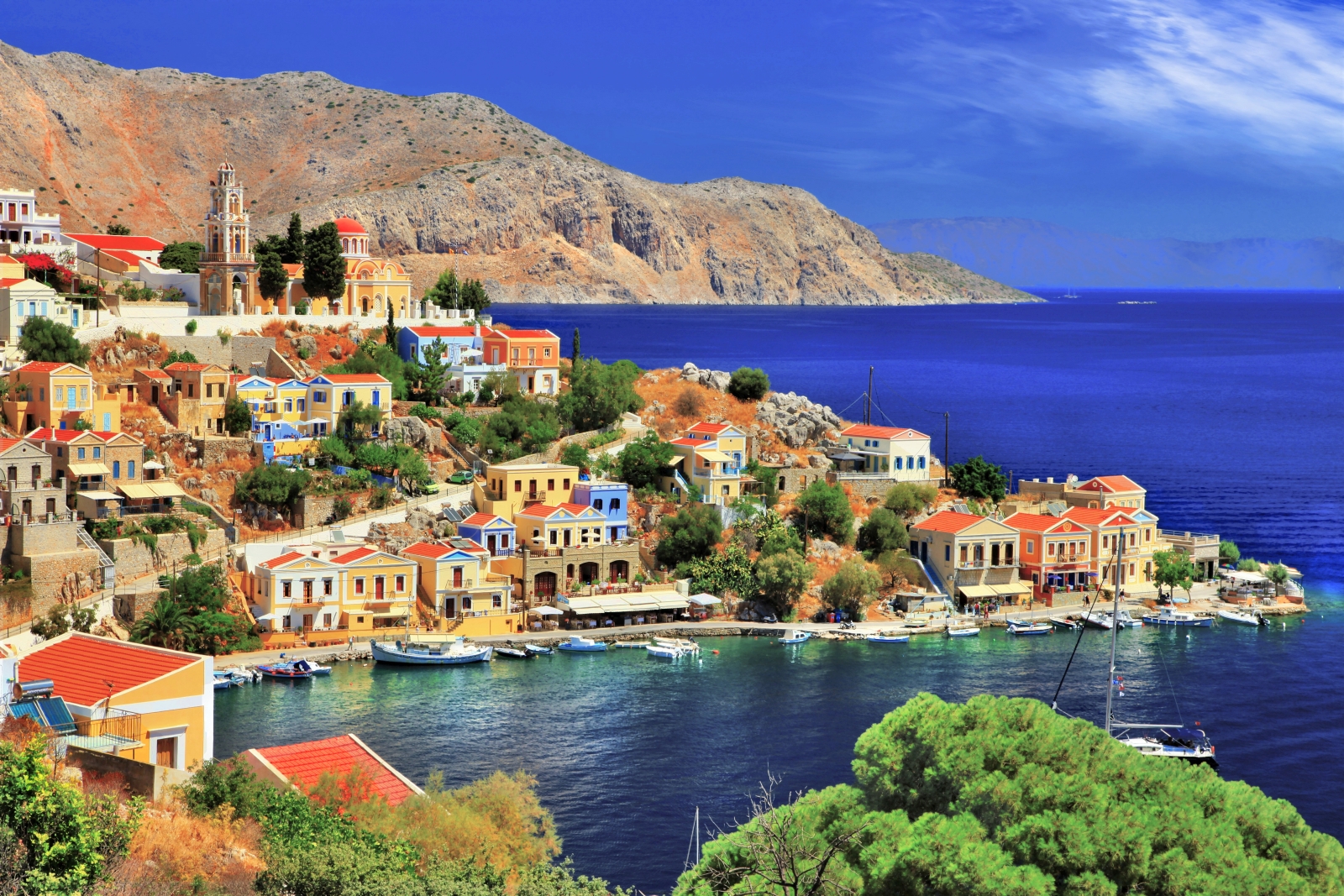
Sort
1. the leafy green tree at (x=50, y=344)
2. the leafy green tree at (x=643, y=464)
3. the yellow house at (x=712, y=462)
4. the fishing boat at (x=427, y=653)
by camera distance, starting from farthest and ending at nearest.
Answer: the leafy green tree at (x=643, y=464), the yellow house at (x=712, y=462), the leafy green tree at (x=50, y=344), the fishing boat at (x=427, y=653)

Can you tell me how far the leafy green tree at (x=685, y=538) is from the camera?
57.8 m

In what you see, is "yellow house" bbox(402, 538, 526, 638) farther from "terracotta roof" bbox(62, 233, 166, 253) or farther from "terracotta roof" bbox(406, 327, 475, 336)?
"terracotta roof" bbox(62, 233, 166, 253)

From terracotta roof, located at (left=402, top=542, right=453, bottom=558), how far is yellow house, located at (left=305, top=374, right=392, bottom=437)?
8737 mm

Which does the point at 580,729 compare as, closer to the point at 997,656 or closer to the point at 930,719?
the point at 997,656

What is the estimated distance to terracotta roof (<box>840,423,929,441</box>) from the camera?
66750 millimetres

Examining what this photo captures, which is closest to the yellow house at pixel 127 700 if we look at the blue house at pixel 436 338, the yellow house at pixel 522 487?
the yellow house at pixel 522 487

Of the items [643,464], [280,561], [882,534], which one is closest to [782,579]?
[882,534]

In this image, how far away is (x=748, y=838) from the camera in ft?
67.8

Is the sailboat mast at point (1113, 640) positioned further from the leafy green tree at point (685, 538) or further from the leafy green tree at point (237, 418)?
the leafy green tree at point (237, 418)

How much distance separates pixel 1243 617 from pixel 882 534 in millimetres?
13117

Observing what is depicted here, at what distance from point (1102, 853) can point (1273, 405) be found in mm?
117433

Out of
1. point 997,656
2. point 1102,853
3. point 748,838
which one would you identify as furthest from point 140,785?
point 997,656

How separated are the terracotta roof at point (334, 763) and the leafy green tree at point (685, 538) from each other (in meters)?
30.8

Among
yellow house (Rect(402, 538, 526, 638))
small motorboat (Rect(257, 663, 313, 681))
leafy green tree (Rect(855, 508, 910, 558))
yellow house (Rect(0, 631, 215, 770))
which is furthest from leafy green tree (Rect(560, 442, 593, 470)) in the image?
yellow house (Rect(0, 631, 215, 770))
